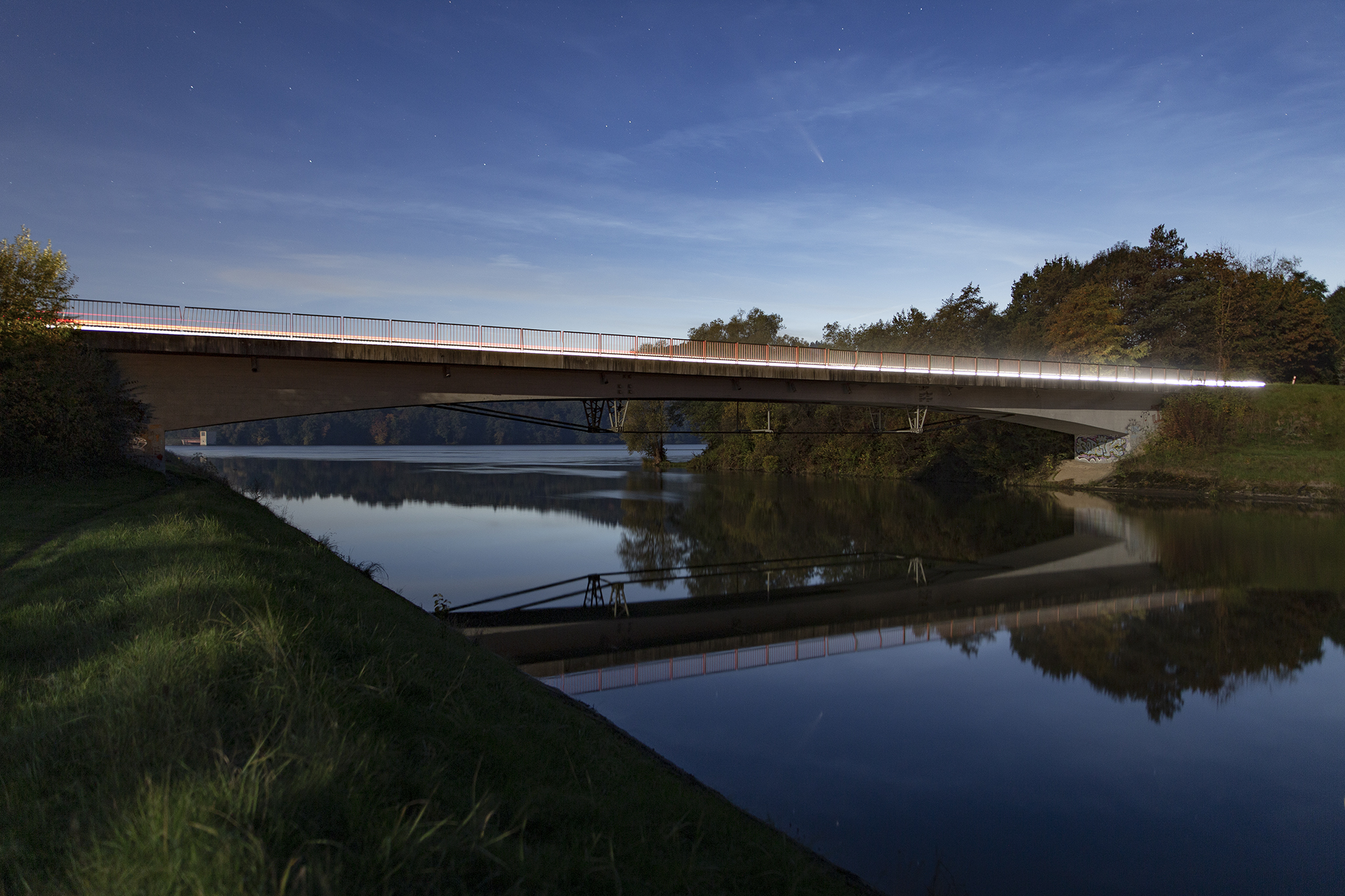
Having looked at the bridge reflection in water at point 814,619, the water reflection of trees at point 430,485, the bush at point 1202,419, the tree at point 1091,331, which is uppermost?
the tree at point 1091,331

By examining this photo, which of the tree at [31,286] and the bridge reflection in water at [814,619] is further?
the tree at [31,286]

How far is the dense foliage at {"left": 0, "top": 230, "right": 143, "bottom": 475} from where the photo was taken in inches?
800

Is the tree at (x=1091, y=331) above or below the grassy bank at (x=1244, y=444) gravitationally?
above

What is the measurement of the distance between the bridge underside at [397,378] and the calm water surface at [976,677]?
5155mm

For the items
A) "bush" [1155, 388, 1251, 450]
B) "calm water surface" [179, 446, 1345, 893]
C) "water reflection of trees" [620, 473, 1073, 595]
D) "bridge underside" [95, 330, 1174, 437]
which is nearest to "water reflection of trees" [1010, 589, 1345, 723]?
"calm water surface" [179, 446, 1345, 893]

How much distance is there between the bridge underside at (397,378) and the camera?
971 inches

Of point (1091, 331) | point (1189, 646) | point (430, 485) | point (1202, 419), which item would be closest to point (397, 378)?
point (1189, 646)

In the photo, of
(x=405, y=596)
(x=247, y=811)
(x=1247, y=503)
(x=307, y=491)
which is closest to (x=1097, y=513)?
(x=1247, y=503)

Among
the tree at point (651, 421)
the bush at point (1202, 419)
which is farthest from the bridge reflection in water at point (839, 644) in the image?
the tree at point (651, 421)

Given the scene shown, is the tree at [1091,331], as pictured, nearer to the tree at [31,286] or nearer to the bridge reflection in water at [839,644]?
the bridge reflection in water at [839,644]

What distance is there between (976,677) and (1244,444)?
4365 centimetres

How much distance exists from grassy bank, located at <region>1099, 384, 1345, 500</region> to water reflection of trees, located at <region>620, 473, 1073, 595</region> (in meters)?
7.47

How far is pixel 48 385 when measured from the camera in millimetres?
20875

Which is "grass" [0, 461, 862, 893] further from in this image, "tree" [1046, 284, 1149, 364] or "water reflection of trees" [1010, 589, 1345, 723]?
"tree" [1046, 284, 1149, 364]
